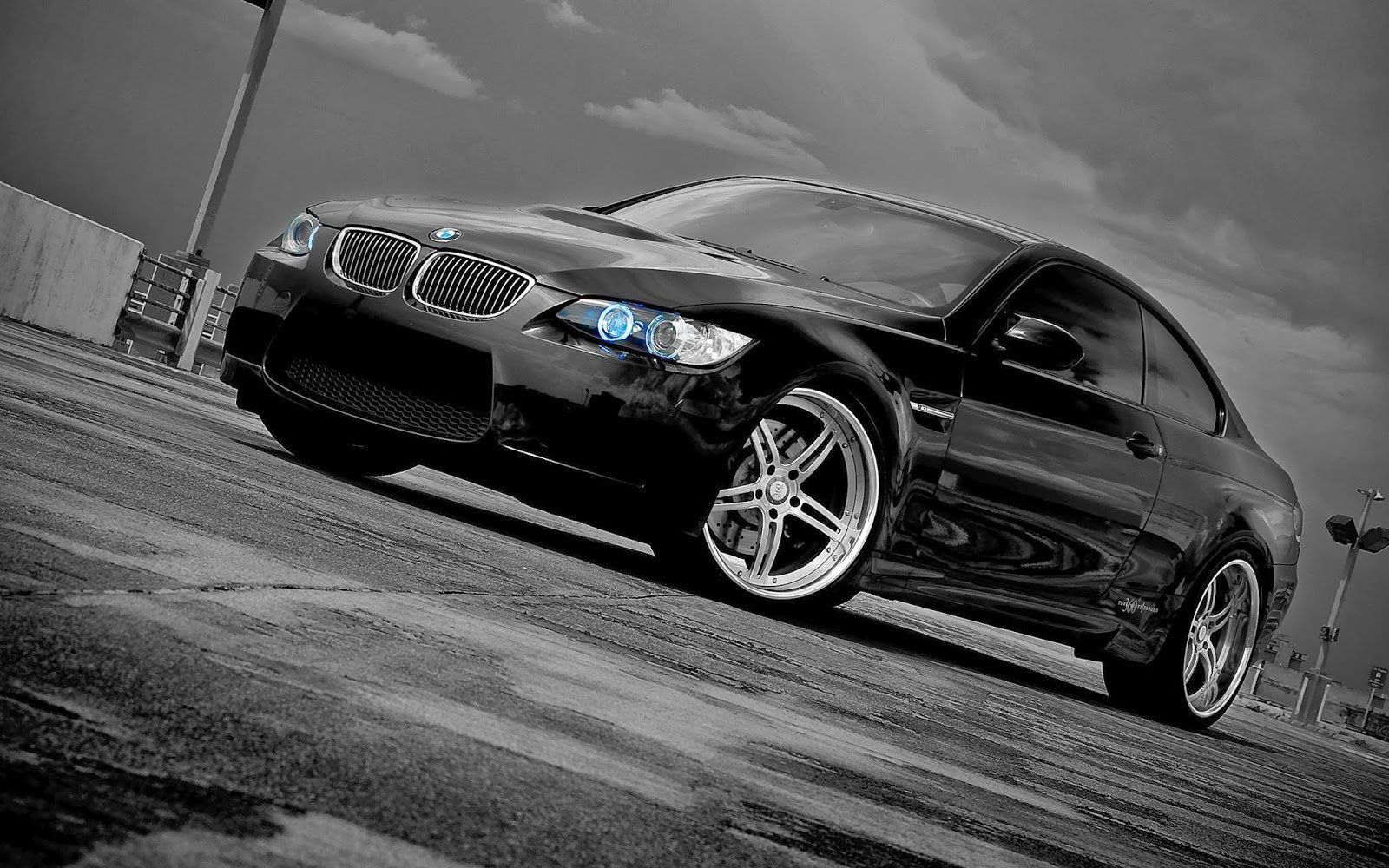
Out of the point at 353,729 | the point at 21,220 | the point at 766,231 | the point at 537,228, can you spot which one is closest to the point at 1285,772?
the point at 766,231

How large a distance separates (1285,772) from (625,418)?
9.13 feet

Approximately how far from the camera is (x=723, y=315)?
4.68 meters

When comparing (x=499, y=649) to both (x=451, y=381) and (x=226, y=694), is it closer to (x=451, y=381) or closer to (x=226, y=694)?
(x=226, y=694)

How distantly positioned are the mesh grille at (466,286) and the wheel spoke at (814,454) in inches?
38.5

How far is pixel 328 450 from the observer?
600 cm

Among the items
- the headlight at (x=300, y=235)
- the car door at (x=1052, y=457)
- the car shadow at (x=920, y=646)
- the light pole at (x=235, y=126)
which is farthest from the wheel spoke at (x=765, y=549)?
the light pole at (x=235, y=126)

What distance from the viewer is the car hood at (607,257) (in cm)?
473

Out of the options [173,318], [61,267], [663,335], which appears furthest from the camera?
[173,318]

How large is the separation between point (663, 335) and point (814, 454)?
664 millimetres

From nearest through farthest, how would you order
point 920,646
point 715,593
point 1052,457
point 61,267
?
point 715,593 < point 1052,457 < point 920,646 < point 61,267

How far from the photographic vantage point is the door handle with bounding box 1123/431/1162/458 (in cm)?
584

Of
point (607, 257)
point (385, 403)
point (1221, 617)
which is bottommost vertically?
point (385, 403)

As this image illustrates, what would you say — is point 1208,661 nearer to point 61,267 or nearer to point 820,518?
point 820,518

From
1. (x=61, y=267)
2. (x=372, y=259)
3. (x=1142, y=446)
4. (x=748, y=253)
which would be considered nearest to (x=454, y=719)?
(x=372, y=259)
